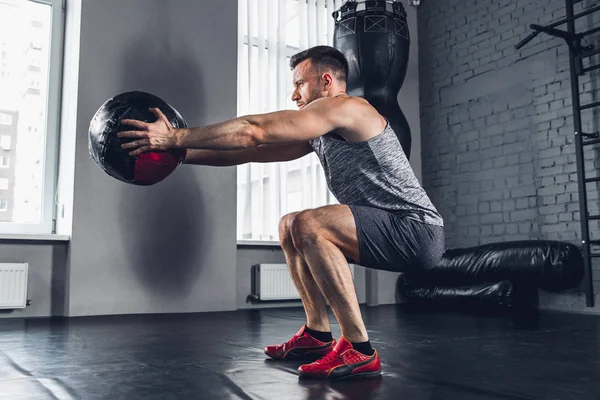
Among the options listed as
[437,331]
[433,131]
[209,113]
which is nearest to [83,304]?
[209,113]

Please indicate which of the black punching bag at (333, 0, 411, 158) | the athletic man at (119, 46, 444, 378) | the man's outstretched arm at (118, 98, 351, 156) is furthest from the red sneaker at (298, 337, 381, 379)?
the black punching bag at (333, 0, 411, 158)

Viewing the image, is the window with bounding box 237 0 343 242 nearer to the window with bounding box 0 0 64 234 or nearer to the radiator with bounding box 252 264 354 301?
the radiator with bounding box 252 264 354 301

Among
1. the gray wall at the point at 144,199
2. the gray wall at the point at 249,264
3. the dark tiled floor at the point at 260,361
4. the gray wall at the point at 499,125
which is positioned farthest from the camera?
the gray wall at the point at 249,264

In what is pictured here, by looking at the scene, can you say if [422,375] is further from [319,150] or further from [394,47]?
[394,47]

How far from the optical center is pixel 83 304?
13.7ft

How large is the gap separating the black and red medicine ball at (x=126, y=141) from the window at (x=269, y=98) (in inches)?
118

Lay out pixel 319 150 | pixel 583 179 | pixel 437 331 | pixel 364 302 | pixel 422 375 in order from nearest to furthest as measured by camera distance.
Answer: pixel 422 375 → pixel 319 150 → pixel 437 331 → pixel 583 179 → pixel 364 302

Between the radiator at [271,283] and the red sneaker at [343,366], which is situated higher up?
the radiator at [271,283]

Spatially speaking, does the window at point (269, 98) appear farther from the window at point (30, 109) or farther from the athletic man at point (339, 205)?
the athletic man at point (339, 205)

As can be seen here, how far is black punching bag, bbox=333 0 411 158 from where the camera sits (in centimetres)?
437

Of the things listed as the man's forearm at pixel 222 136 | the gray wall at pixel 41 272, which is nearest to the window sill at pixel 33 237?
the gray wall at pixel 41 272

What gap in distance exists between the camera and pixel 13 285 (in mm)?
3957

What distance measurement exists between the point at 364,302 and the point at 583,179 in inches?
87.7

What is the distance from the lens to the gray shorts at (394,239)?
202 centimetres
